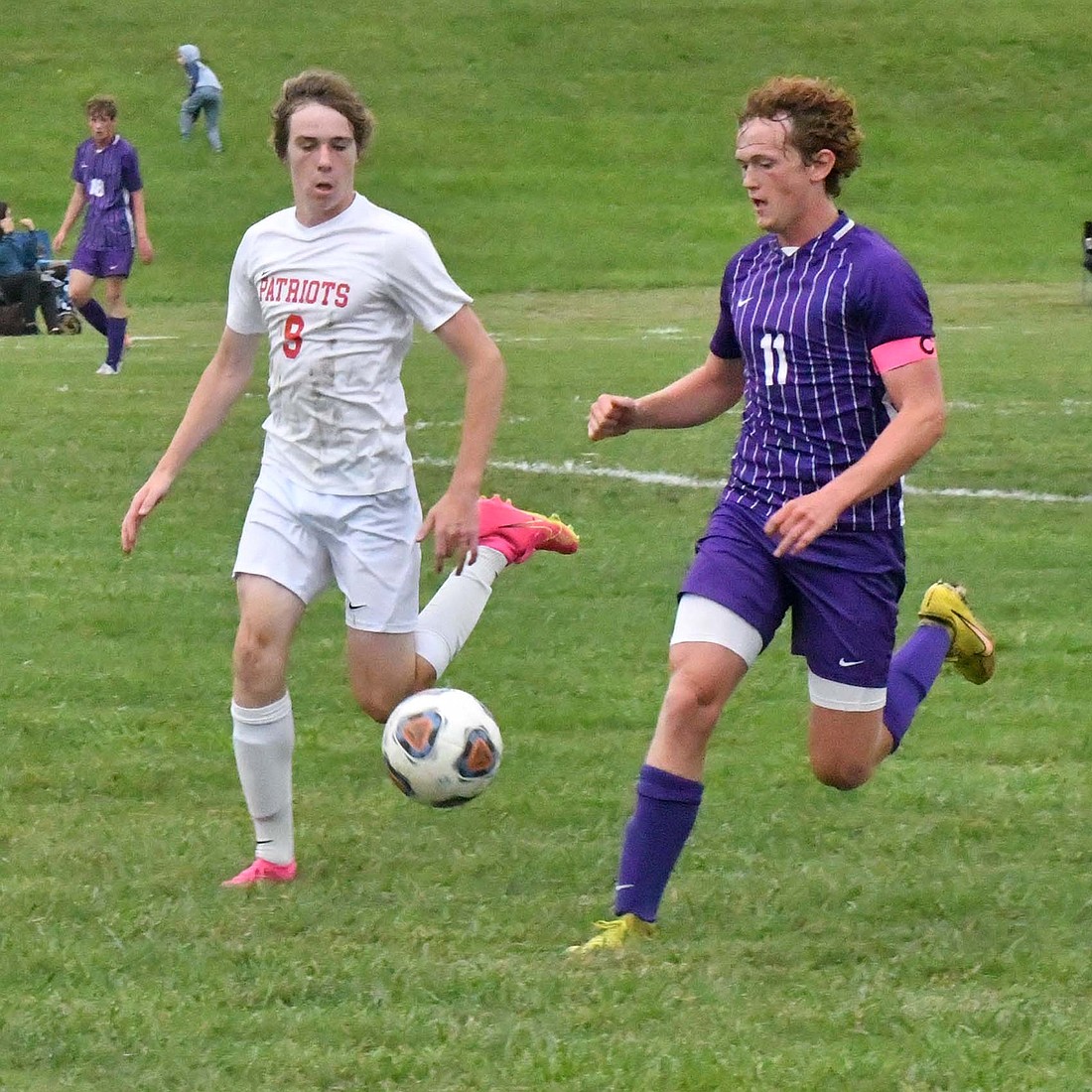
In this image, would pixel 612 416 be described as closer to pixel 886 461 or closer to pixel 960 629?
pixel 886 461

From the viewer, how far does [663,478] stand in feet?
37.4

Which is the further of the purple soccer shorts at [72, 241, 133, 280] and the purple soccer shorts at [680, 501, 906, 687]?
the purple soccer shorts at [72, 241, 133, 280]

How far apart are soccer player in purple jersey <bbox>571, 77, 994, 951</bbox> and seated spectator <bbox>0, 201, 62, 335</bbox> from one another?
16760 mm

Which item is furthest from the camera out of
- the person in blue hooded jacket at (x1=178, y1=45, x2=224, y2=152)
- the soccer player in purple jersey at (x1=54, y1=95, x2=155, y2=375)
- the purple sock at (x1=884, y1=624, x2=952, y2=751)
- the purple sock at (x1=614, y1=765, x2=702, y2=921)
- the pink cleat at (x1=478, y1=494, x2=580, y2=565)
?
the person in blue hooded jacket at (x1=178, y1=45, x2=224, y2=152)

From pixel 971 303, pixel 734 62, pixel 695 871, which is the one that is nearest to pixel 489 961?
pixel 695 871

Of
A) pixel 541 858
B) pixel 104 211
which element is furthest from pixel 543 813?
pixel 104 211

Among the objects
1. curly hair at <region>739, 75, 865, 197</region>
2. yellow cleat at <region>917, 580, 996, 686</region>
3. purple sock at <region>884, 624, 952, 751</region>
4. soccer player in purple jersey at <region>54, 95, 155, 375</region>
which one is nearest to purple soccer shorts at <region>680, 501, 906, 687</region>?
purple sock at <region>884, 624, 952, 751</region>

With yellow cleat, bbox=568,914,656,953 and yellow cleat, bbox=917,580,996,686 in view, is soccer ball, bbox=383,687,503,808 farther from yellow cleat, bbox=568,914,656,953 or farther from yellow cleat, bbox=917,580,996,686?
yellow cleat, bbox=917,580,996,686

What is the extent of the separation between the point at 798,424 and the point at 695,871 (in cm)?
117

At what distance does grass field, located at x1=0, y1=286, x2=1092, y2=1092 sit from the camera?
393 centimetres

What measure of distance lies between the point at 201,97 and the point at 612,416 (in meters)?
32.2

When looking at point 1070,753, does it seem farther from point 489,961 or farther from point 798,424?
point 489,961

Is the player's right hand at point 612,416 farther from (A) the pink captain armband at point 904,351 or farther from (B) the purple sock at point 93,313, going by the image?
(B) the purple sock at point 93,313

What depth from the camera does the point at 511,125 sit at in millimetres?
39531
